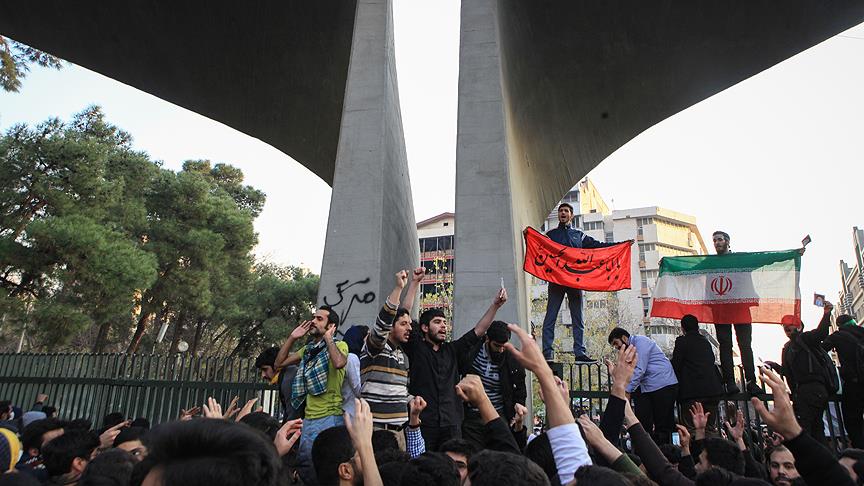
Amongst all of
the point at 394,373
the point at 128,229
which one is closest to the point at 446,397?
the point at 394,373

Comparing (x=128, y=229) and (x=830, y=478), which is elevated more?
(x=128, y=229)

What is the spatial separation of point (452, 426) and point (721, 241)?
6.73 m

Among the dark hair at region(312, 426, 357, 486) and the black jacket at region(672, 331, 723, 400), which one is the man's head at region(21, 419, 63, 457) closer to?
the dark hair at region(312, 426, 357, 486)

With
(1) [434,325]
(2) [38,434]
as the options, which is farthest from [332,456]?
(2) [38,434]

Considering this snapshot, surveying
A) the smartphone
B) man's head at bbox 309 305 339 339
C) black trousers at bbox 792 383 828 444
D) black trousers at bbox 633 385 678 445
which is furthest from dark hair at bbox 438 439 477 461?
the smartphone

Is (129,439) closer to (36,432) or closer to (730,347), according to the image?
(36,432)

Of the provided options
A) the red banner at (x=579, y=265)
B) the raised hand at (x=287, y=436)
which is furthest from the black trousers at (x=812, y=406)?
the raised hand at (x=287, y=436)

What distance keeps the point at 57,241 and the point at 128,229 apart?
303 inches

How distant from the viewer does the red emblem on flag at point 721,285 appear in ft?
31.9

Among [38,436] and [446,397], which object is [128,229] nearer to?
[38,436]

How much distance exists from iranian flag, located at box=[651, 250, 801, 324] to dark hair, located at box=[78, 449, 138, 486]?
8.83 metres

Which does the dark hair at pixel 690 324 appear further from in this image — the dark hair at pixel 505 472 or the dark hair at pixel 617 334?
the dark hair at pixel 505 472

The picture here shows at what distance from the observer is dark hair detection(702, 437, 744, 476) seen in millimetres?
3847

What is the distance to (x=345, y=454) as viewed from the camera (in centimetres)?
315
